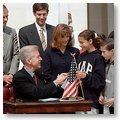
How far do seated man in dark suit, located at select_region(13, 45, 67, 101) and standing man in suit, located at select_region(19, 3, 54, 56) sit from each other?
0.04m

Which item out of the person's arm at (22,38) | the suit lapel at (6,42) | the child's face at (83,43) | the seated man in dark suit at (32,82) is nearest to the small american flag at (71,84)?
the seated man in dark suit at (32,82)

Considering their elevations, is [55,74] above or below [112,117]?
above

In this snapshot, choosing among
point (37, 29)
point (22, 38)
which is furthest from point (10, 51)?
point (37, 29)

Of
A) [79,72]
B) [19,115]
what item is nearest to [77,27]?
[79,72]

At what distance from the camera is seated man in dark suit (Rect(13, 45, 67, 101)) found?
246 cm

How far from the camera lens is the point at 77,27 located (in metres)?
2.48

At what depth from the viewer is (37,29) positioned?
252cm

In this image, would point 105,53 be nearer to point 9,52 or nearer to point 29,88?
point 29,88

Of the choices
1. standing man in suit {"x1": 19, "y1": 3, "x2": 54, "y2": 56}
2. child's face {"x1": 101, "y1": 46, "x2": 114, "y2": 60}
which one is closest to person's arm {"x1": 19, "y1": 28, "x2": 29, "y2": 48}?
standing man in suit {"x1": 19, "y1": 3, "x2": 54, "y2": 56}

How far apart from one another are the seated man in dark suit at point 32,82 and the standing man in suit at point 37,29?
44 mm

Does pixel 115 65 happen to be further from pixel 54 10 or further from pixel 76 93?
pixel 54 10

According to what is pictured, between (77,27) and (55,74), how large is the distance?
0.43 meters

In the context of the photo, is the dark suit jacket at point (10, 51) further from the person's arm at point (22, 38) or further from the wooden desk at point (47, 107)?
the wooden desk at point (47, 107)

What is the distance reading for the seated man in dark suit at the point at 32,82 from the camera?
246cm
